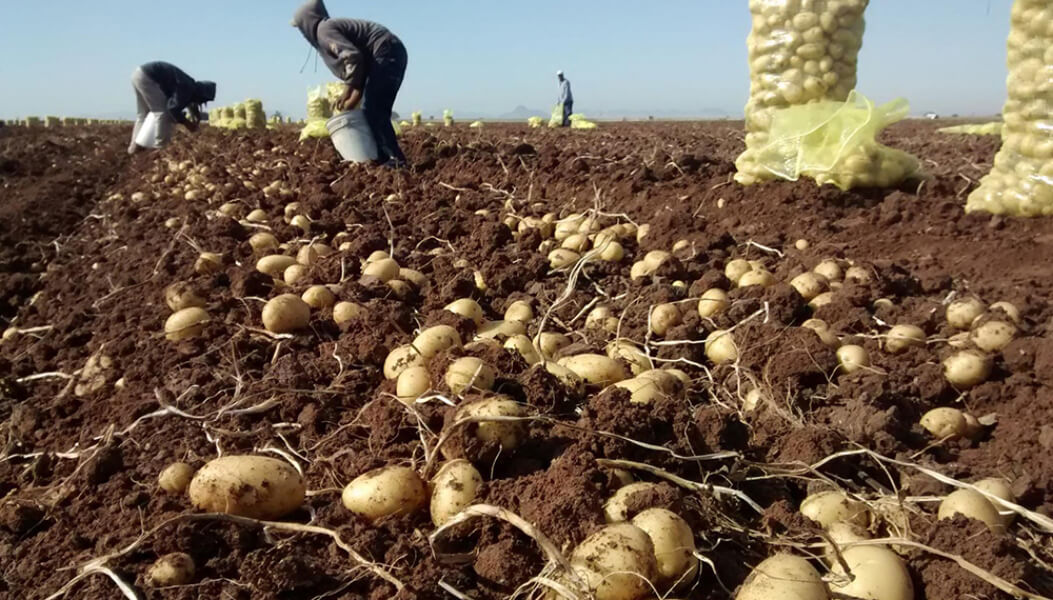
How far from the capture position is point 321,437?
231 centimetres

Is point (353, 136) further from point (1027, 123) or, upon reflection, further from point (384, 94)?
point (1027, 123)

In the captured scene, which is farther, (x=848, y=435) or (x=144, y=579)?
(x=848, y=435)

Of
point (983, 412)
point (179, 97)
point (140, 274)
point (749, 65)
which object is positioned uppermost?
point (179, 97)

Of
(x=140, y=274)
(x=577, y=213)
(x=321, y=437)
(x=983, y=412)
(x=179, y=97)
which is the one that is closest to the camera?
(x=321, y=437)

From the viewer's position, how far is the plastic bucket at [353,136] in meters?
7.70


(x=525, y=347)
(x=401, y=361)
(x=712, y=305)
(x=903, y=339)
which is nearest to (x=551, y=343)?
(x=525, y=347)

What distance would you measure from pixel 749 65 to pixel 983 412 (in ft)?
12.5

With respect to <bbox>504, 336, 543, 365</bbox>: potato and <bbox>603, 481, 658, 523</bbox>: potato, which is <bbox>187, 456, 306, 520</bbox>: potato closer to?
<bbox>603, 481, 658, 523</bbox>: potato

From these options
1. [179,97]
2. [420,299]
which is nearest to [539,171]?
[420,299]

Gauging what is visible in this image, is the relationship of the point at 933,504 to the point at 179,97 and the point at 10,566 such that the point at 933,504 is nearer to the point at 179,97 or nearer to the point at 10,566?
the point at 10,566

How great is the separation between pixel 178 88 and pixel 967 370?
13.5 meters

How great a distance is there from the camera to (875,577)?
1495 millimetres

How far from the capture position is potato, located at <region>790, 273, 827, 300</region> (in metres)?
3.29

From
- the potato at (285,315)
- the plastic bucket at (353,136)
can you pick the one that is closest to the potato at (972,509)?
the potato at (285,315)
